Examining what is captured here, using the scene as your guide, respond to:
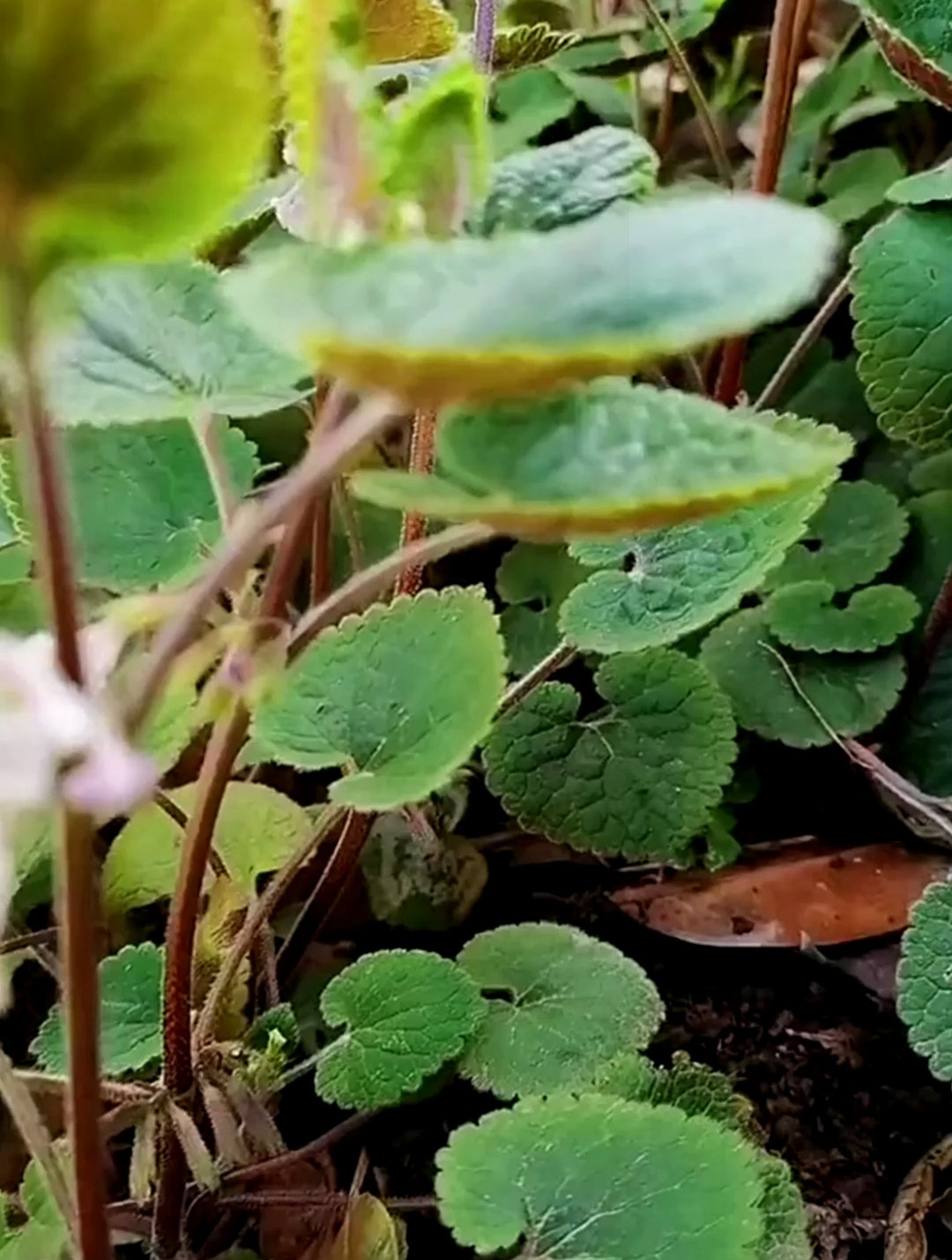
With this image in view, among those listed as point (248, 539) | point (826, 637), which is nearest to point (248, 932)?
point (248, 539)

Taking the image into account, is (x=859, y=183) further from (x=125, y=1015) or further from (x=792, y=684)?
(x=125, y=1015)

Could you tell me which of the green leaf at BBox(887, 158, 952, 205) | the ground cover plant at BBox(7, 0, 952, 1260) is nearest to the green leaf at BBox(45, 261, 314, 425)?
the ground cover plant at BBox(7, 0, 952, 1260)

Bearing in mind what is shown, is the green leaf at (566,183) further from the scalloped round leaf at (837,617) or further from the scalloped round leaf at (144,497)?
the scalloped round leaf at (837,617)

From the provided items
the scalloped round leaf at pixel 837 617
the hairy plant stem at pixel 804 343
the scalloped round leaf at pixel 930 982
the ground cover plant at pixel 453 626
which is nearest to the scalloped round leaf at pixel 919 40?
the ground cover plant at pixel 453 626

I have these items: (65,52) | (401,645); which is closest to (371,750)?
(401,645)

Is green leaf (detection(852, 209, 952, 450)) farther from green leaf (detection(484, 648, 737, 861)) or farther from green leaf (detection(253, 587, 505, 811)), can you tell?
green leaf (detection(253, 587, 505, 811))
